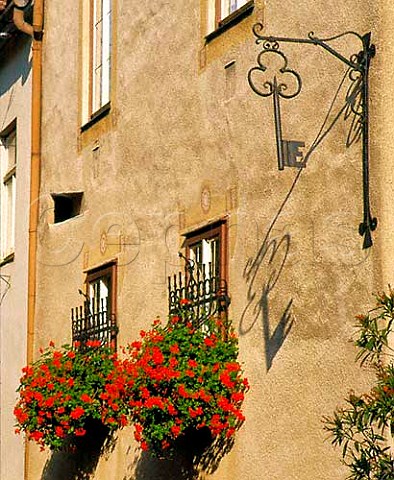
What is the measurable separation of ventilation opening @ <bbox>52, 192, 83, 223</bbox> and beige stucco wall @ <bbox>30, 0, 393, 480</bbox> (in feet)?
0.45

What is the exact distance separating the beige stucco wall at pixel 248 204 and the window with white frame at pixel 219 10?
155mm

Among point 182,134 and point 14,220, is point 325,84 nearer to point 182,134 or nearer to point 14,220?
point 182,134

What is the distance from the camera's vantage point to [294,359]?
10.9 metres

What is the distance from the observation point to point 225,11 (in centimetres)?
1298

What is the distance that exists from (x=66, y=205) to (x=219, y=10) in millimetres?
4757

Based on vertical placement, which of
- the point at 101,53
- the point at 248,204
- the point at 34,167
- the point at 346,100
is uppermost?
the point at 101,53

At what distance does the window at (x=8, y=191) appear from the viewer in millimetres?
20062

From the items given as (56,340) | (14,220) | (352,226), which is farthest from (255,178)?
(14,220)

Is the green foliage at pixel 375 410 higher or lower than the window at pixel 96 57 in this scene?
lower

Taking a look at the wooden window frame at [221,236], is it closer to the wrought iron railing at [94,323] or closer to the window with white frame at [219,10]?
the window with white frame at [219,10]

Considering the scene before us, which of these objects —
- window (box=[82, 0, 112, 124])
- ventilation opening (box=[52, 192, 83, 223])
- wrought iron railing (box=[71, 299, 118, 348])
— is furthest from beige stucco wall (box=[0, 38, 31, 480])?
wrought iron railing (box=[71, 299, 118, 348])

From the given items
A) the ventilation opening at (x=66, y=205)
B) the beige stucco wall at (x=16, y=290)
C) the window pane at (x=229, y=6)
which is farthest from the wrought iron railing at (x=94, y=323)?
the window pane at (x=229, y=6)

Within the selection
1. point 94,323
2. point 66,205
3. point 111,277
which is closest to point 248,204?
point 111,277

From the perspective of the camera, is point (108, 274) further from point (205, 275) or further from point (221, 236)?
point (221, 236)
